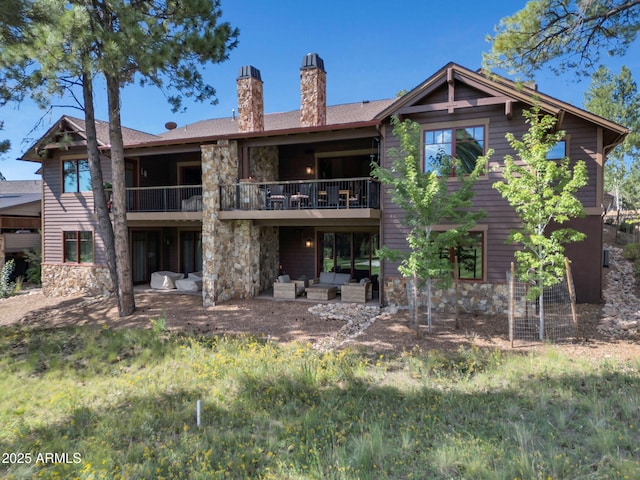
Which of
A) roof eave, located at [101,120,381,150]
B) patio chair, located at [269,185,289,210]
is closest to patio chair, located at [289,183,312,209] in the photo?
patio chair, located at [269,185,289,210]

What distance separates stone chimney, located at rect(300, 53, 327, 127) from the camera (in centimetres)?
1442

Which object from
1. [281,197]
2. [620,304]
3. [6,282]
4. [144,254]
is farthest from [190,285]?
[620,304]

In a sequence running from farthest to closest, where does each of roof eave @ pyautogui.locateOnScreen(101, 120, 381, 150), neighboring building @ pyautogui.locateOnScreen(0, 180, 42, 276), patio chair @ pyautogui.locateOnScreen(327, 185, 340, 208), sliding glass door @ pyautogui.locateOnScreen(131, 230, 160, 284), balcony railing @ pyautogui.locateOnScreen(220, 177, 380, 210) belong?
1. neighboring building @ pyautogui.locateOnScreen(0, 180, 42, 276)
2. sliding glass door @ pyautogui.locateOnScreen(131, 230, 160, 284)
3. balcony railing @ pyautogui.locateOnScreen(220, 177, 380, 210)
4. patio chair @ pyautogui.locateOnScreen(327, 185, 340, 208)
5. roof eave @ pyautogui.locateOnScreen(101, 120, 381, 150)

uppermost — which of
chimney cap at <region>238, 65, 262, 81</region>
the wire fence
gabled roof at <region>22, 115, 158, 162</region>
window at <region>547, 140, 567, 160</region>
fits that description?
chimney cap at <region>238, 65, 262, 81</region>

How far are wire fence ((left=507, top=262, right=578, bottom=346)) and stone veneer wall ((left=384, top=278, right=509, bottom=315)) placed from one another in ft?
1.44

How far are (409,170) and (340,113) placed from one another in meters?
9.13

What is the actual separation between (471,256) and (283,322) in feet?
18.3

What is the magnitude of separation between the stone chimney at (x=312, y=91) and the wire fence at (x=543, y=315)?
9.05 m

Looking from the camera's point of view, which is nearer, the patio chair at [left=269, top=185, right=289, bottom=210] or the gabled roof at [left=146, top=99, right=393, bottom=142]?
the patio chair at [left=269, top=185, right=289, bottom=210]

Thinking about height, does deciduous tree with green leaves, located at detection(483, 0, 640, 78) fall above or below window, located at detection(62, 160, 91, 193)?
above

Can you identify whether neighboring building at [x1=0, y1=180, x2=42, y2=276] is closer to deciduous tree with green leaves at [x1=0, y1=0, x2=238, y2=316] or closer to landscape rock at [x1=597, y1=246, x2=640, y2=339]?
deciduous tree with green leaves at [x1=0, y1=0, x2=238, y2=316]

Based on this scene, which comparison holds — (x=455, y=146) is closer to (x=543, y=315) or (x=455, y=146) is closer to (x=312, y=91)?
(x=543, y=315)

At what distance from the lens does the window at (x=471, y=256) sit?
419 inches

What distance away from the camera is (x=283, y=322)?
10047mm
